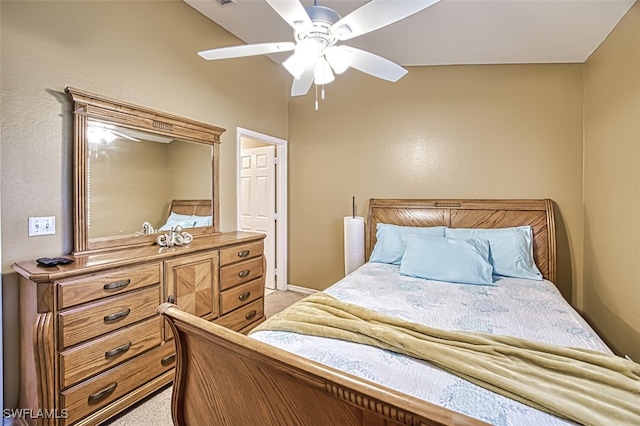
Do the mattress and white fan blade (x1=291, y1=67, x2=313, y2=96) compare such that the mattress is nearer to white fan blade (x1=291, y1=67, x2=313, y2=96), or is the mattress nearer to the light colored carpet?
the light colored carpet

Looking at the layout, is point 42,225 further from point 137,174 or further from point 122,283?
point 137,174

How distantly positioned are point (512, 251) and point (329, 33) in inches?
90.4

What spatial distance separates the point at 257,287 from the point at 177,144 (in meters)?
1.53

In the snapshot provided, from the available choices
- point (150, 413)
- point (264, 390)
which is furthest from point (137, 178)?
point (264, 390)

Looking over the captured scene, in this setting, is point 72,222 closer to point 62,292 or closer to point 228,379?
point 62,292

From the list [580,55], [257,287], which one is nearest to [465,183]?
[580,55]

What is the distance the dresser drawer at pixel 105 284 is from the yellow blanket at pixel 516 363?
98 cm

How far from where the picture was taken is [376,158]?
3.62m

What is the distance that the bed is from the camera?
82 cm

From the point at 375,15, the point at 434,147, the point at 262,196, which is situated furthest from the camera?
the point at 262,196

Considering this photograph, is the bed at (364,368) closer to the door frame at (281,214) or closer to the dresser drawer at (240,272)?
the dresser drawer at (240,272)

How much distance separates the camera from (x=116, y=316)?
1.83m

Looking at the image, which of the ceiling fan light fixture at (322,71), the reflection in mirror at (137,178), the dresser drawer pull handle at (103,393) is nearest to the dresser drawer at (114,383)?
the dresser drawer pull handle at (103,393)

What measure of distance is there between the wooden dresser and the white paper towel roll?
5.04 feet
